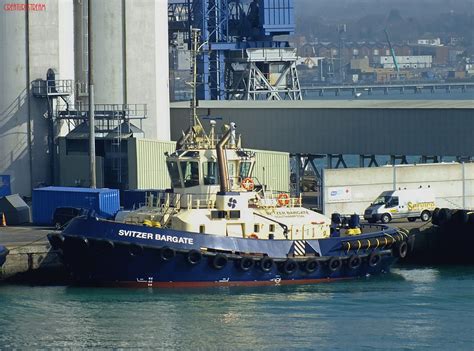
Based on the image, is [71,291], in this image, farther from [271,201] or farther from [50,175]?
[50,175]

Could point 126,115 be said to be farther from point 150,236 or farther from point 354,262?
point 150,236

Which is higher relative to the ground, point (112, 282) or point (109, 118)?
point (109, 118)

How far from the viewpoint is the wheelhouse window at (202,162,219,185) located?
1689 inches

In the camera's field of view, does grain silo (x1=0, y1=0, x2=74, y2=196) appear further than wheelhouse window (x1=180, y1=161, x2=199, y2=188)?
Yes

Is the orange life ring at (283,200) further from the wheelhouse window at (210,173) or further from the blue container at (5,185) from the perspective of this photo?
the blue container at (5,185)

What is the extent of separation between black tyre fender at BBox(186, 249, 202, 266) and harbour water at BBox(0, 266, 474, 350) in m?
0.82

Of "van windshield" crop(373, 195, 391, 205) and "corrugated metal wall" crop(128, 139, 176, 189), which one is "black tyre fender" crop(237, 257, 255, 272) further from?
"corrugated metal wall" crop(128, 139, 176, 189)

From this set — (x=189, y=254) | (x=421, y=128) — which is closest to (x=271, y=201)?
(x=189, y=254)

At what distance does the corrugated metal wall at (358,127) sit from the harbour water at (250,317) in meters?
15.0

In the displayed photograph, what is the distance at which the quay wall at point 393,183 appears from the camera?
163 ft

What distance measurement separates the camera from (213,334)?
35.4m

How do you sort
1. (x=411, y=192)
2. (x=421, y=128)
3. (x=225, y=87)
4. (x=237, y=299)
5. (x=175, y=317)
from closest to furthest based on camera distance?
(x=175, y=317), (x=237, y=299), (x=411, y=192), (x=421, y=128), (x=225, y=87)

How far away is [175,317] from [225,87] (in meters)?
43.1

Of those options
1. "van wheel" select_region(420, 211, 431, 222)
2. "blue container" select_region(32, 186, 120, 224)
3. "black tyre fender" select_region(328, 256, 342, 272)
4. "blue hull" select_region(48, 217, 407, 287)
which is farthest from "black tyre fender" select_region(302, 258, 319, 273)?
"van wheel" select_region(420, 211, 431, 222)
